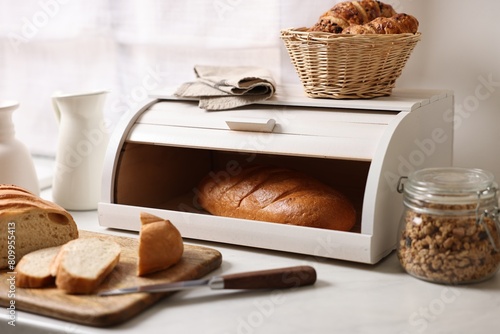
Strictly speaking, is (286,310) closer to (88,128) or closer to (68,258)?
(68,258)

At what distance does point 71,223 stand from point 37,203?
75 millimetres

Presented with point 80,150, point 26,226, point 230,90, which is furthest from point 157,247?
point 80,150

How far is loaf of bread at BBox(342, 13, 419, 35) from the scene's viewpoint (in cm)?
129

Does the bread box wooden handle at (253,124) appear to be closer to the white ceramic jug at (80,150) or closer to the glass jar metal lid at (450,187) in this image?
the glass jar metal lid at (450,187)

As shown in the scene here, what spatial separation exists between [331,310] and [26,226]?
0.57m

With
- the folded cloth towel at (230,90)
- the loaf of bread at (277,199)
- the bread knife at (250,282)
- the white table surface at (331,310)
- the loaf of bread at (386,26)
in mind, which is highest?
the loaf of bread at (386,26)

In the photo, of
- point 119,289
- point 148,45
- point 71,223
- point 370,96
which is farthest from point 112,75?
point 119,289

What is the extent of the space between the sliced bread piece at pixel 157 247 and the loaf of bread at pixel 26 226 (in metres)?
0.19

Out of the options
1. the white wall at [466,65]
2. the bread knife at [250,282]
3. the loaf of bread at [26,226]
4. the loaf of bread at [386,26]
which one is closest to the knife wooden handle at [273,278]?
the bread knife at [250,282]

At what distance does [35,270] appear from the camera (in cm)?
113

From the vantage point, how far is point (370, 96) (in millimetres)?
1337

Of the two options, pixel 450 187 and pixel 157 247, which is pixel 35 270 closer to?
pixel 157 247

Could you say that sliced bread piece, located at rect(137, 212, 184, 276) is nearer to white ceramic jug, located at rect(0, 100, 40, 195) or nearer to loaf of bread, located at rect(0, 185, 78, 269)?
loaf of bread, located at rect(0, 185, 78, 269)

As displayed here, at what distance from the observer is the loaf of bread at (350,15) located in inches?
52.6
